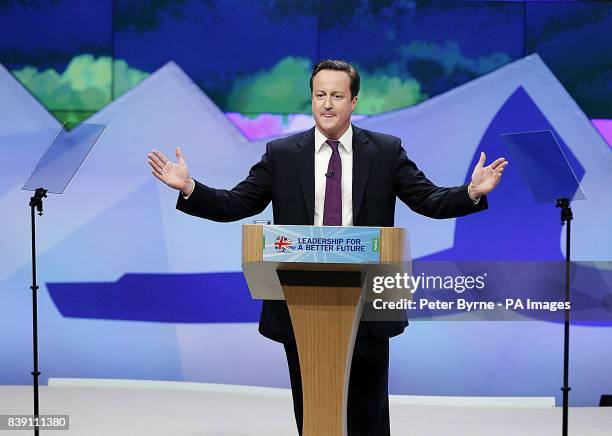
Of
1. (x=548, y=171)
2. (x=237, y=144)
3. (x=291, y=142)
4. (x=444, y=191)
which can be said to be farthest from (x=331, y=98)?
(x=237, y=144)

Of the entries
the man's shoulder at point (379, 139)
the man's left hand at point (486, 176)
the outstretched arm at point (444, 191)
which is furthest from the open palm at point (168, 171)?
the man's left hand at point (486, 176)

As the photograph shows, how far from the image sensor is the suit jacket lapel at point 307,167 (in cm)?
294

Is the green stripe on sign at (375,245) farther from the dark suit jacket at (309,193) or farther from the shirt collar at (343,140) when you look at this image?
the shirt collar at (343,140)

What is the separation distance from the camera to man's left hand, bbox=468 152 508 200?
280cm

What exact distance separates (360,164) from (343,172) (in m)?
0.06

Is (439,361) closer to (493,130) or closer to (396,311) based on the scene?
(493,130)

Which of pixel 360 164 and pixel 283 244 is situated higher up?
pixel 360 164

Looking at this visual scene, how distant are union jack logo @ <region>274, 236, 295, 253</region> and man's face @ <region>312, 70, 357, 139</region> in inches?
24.1

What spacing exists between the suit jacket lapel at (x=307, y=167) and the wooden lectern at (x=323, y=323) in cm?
33

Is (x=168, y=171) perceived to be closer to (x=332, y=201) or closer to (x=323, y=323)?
(x=332, y=201)

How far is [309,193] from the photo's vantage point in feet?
9.68

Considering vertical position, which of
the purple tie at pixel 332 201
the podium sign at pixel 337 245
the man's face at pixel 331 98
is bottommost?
the podium sign at pixel 337 245

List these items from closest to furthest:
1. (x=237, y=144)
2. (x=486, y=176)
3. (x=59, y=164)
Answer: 1. (x=486, y=176)
2. (x=59, y=164)
3. (x=237, y=144)

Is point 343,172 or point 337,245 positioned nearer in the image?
point 337,245
